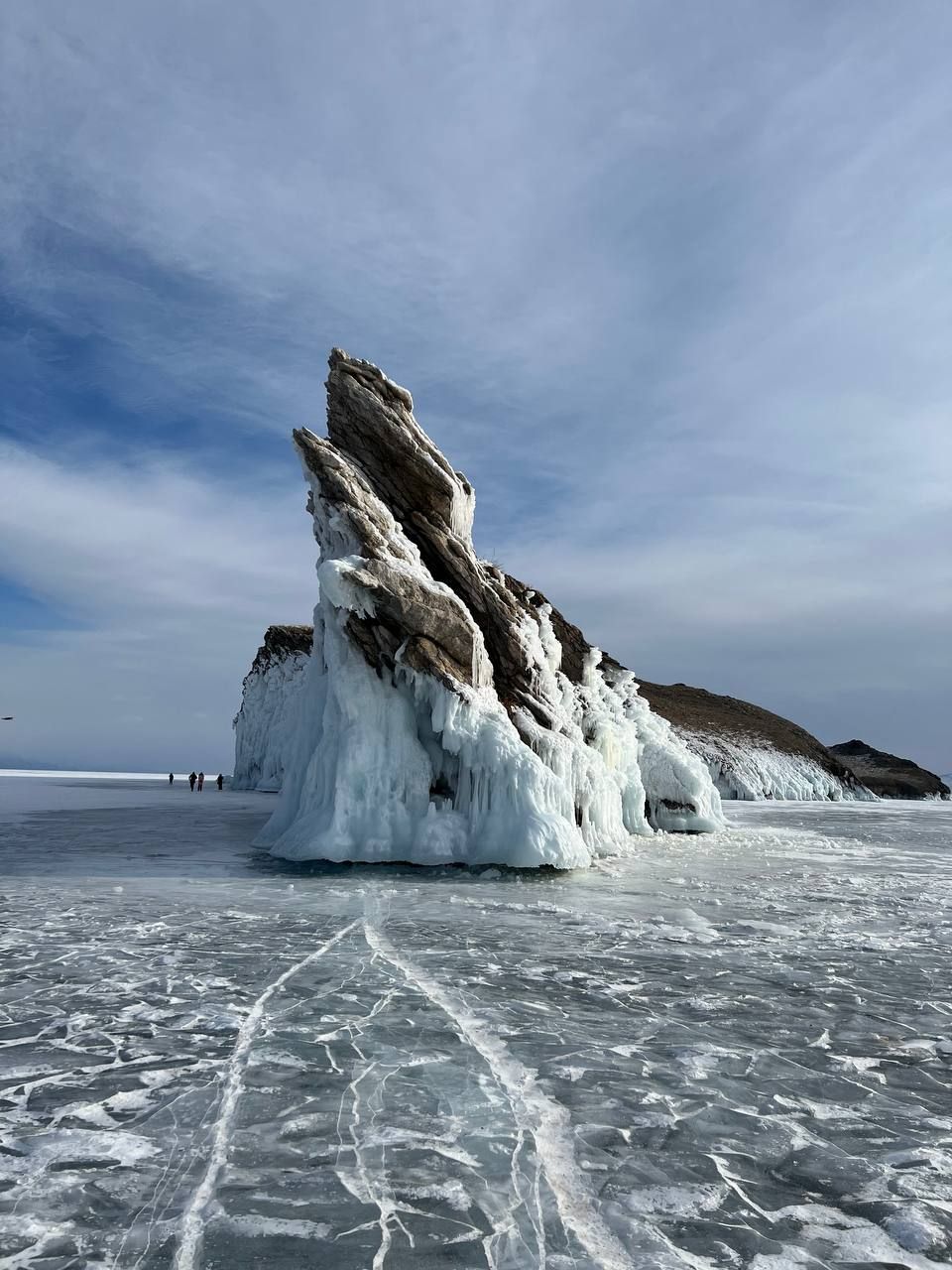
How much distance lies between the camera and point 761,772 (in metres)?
75.6

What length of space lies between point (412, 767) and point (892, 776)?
95.6 metres

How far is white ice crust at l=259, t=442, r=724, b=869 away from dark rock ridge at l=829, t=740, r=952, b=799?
82267 mm

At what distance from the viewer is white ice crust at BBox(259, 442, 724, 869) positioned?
1742 centimetres

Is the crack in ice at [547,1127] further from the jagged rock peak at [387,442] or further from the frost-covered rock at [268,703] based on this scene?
the frost-covered rock at [268,703]

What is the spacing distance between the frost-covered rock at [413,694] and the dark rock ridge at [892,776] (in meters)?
80.3

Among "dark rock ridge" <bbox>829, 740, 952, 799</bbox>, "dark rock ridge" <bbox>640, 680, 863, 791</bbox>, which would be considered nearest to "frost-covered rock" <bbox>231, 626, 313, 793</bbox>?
"dark rock ridge" <bbox>640, 680, 863, 791</bbox>

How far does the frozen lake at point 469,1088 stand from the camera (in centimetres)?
394

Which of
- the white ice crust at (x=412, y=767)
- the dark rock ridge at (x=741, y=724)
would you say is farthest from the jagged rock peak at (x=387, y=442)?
the dark rock ridge at (x=741, y=724)

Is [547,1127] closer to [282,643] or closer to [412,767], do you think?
[412,767]

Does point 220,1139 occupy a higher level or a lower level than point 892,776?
lower

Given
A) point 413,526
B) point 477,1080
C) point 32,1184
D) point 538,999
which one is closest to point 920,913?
point 538,999

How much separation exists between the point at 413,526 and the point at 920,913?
15.1 meters

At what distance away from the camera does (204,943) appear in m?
9.98

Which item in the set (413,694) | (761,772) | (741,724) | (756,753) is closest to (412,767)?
(413,694)
